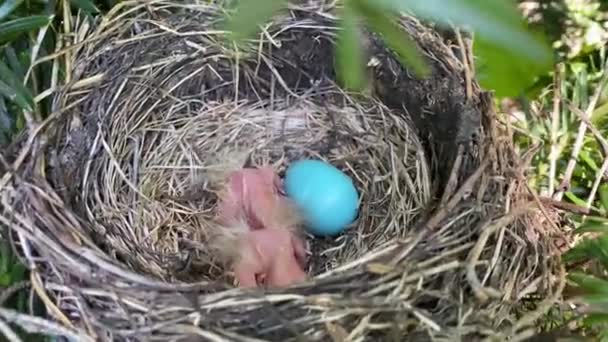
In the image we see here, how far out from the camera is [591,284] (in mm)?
746

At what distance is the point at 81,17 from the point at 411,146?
17.9 inches

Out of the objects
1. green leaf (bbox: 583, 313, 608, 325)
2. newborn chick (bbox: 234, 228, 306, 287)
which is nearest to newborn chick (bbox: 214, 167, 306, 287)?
newborn chick (bbox: 234, 228, 306, 287)

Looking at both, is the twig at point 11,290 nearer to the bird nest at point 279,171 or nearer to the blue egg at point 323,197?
the bird nest at point 279,171

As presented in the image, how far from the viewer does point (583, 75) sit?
38.8 inches

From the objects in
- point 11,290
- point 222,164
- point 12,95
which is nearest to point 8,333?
point 11,290

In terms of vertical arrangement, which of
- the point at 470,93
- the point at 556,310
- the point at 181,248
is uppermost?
the point at 470,93

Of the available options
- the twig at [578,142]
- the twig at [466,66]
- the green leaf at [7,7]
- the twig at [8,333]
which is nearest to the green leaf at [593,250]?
the twig at [578,142]

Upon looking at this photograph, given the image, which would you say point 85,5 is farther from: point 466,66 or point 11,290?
point 466,66

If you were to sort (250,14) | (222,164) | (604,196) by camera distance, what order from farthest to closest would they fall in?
(222,164) < (604,196) < (250,14)

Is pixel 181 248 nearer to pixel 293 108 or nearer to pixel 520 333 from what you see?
pixel 293 108

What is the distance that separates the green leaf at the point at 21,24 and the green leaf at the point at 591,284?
61cm

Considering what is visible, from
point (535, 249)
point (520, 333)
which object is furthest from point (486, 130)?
point (520, 333)

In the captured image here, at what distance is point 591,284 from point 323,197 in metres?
0.41

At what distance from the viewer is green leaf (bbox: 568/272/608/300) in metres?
0.73
